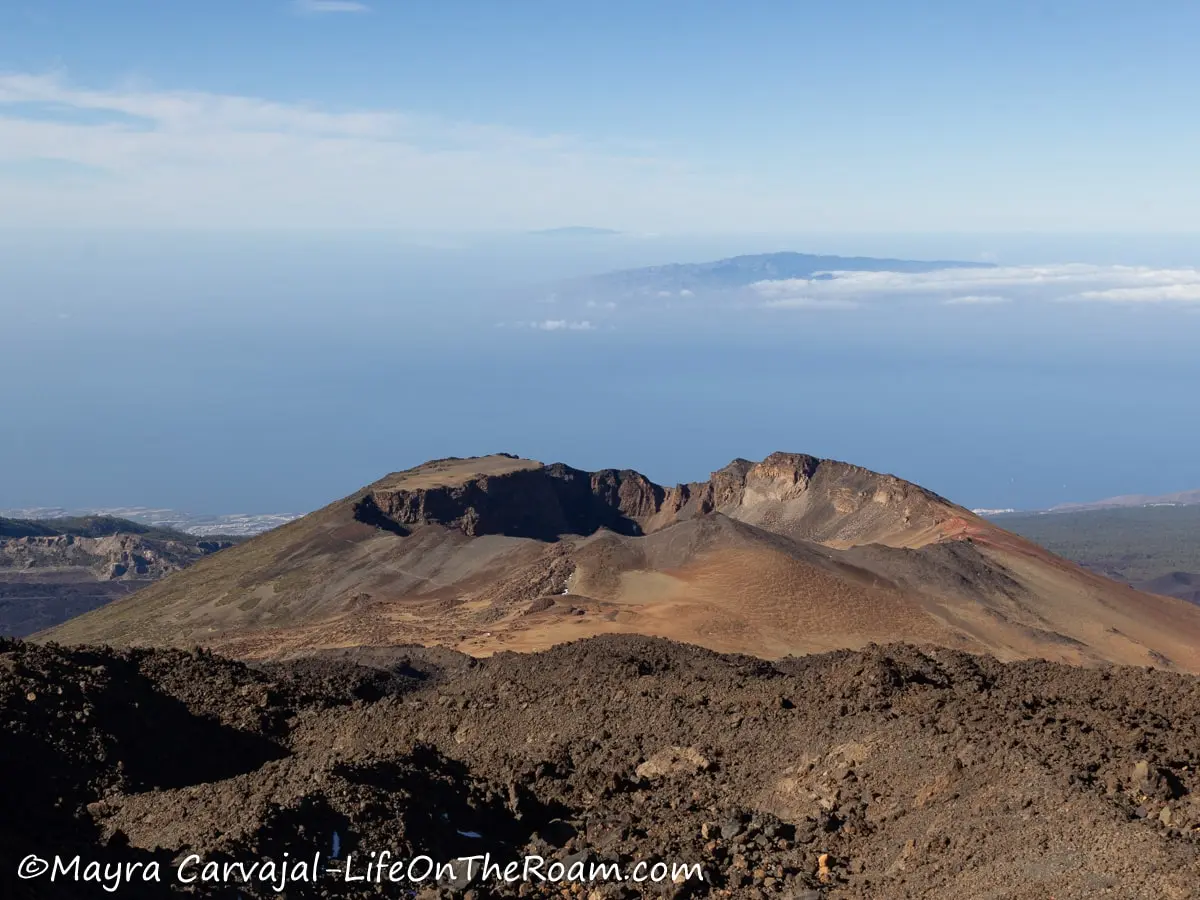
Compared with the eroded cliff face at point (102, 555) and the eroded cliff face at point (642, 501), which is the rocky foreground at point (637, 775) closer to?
the eroded cliff face at point (642, 501)

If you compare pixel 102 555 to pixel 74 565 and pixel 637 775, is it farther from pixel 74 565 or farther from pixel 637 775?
pixel 637 775

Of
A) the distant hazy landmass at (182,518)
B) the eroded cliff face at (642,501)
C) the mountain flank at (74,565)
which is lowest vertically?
the distant hazy landmass at (182,518)

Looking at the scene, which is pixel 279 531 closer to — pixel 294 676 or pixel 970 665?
pixel 294 676

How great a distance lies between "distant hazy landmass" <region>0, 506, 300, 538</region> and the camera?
445ft

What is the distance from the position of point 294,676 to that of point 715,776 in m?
9.99

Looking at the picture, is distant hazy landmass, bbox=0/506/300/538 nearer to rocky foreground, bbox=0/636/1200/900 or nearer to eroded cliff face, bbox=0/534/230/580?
eroded cliff face, bbox=0/534/230/580

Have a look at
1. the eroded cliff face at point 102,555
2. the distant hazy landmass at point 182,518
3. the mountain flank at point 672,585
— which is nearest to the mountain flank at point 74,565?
the eroded cliff face at point 102,555

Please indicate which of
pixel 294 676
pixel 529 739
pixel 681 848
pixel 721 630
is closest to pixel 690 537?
pixel 721 630

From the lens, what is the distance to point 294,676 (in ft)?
74.3

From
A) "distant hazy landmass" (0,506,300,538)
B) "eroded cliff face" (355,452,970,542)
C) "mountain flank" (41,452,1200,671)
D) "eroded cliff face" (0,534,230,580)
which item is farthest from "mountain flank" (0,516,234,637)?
"distant hazy landmass" (0,506,300,538)

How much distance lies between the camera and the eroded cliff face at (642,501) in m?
55.0

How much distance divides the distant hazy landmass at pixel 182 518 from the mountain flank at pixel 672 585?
3010 inches

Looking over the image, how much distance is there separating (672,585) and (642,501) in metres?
29.3

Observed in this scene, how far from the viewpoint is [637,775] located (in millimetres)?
15742
